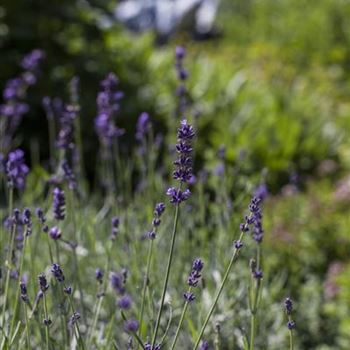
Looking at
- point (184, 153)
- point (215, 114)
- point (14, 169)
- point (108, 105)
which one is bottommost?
point (184, 153)

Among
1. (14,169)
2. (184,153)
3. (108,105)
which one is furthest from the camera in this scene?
(108,105)

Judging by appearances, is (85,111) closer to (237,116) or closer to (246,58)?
(237,116)

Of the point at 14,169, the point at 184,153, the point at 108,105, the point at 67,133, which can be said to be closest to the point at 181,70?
the point at 108,105

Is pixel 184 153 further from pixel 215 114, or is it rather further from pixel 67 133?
pixel 215 114

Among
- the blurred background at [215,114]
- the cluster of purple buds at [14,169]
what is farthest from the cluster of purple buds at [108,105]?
the blurred background at [215,114]

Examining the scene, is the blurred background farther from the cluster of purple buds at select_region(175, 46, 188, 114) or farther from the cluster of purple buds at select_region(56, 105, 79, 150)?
A: the cluster of purple buds at select_region(56, 105, 79, 150)

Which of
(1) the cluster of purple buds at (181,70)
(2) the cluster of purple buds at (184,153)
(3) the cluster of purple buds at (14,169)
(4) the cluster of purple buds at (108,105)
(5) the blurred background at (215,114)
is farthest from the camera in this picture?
(5) the blurred background at (215,114)

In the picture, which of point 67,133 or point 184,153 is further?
point 67,133

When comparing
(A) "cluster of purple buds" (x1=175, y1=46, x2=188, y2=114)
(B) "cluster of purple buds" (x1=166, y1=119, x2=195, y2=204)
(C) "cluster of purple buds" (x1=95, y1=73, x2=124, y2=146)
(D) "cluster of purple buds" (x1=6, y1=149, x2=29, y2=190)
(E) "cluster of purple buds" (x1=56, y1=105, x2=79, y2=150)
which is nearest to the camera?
(B) "cluster of purple buds" (x1=166, y1=119, x2=195, y2=204)

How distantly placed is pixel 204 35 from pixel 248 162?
1782 centimetres

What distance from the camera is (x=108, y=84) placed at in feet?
7.79

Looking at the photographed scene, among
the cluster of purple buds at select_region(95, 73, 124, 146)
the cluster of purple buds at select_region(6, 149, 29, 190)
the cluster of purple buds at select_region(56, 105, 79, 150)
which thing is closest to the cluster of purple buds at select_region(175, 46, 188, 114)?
the cluster of purple buds at select_region(95, 73, 124, 146)

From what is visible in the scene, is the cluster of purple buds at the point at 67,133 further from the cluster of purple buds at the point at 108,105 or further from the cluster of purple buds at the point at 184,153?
Answer: the cluster of purple buds at the point at 184,153

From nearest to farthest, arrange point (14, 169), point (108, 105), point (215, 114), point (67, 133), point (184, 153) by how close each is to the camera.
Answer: point (184, 153) → point (14, 169) → point (67, 133) → point (108, 105) → point (215, 114)
